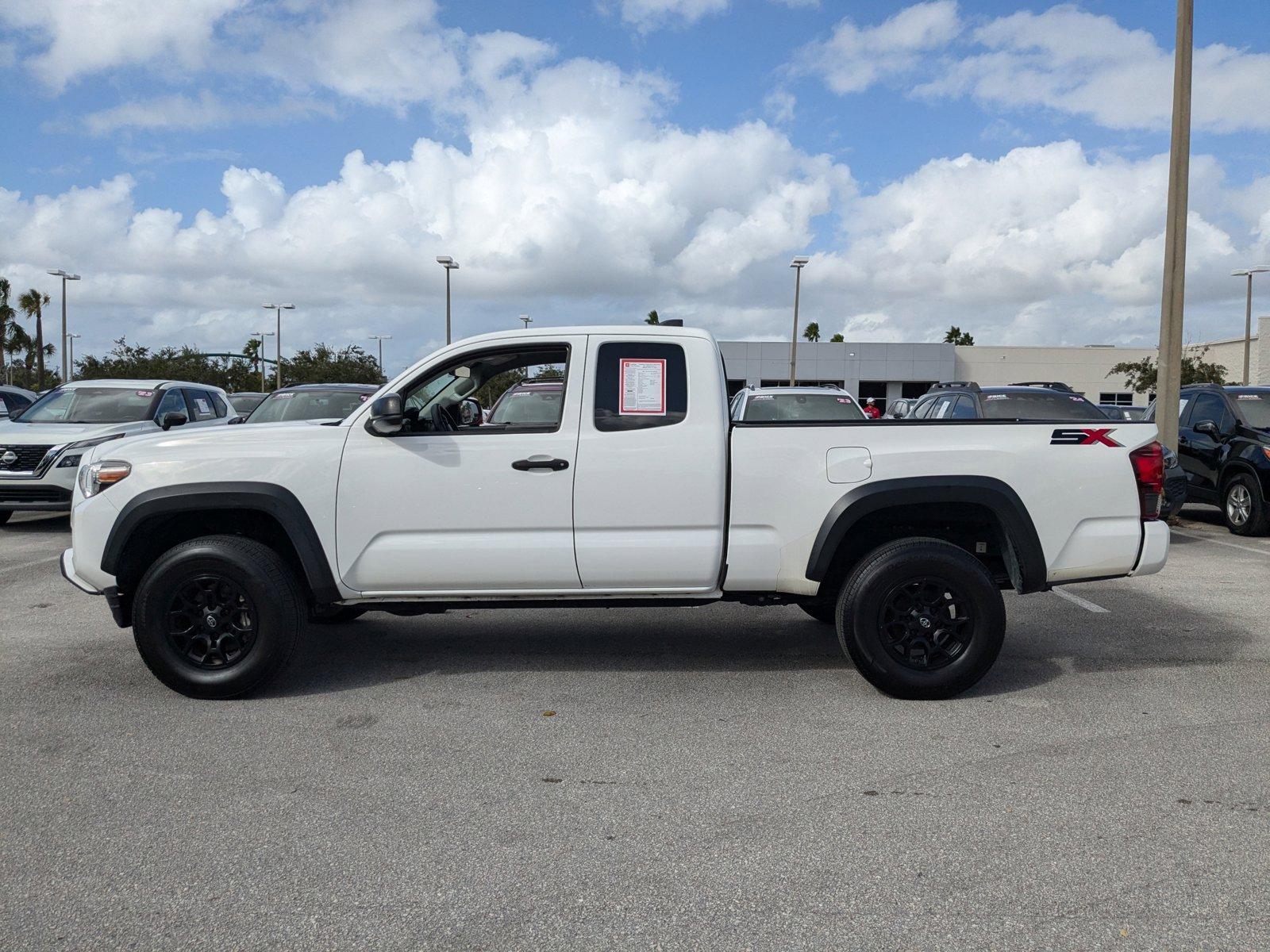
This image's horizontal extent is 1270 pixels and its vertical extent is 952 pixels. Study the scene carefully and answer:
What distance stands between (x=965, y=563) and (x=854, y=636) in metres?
0.64

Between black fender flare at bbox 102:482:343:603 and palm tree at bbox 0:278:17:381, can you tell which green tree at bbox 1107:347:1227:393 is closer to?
black fender flare at bbox 102:482:343:603

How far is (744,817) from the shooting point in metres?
3.82

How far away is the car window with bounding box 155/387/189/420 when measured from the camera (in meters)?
13.4

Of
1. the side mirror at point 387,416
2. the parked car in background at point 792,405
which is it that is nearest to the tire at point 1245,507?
the parked car in background at point 792,405

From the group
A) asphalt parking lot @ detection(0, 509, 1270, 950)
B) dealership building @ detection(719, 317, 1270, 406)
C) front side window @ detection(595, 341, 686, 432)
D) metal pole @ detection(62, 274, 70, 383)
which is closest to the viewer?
asphalt parking lot @ detection(0, 509, 1270, 950)

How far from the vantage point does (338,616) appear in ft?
22.6

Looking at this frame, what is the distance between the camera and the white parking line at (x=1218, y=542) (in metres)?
10.6

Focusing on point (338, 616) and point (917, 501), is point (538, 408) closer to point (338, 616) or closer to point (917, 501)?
point (917, 501)

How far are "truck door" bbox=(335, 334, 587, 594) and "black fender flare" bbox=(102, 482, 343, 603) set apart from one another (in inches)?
6.5

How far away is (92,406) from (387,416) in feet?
32.3

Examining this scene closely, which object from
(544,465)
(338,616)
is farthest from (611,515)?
(338,616)

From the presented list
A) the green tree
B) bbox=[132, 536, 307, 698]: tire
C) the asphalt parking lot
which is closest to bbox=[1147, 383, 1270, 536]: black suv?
the asphalt parking lot

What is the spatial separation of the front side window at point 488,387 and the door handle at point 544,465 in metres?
0.17

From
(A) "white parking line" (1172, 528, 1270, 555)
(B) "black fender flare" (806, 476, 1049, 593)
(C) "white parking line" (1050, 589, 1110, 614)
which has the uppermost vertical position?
(B) "black fender flare" (806, 476, 1049, 593)
